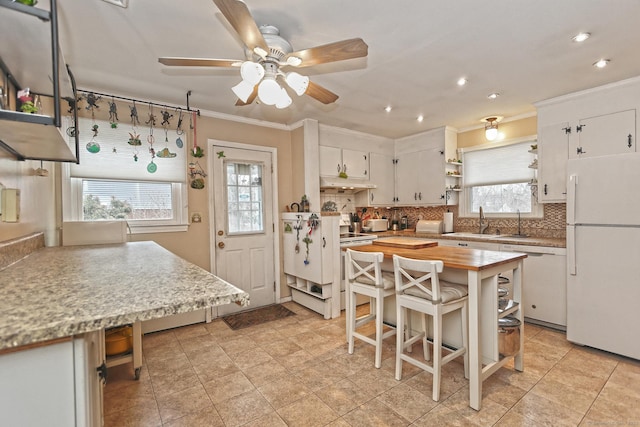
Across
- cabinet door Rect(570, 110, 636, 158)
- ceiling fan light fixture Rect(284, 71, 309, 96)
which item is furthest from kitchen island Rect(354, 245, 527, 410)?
cabinet door Rect(570, 110, 636, 158)

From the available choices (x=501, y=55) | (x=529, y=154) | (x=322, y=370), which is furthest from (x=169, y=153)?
(x=529, y=154)

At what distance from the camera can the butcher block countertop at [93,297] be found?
0.65m

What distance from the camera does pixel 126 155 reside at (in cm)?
304

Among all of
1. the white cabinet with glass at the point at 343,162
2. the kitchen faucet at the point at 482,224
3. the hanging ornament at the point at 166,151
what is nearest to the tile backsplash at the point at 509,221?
the kitchen faucet at the point at 482,224

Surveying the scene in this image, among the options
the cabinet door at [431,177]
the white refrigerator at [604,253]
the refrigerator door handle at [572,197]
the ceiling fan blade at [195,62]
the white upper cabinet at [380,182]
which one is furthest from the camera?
the white upper cabinet at [380,182]

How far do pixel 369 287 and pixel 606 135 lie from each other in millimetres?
2769

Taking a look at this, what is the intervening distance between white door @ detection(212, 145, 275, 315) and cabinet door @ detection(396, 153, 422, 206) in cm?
213

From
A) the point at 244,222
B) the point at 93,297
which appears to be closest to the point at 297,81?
the point at 93,297

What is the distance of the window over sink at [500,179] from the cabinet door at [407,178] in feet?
2.18

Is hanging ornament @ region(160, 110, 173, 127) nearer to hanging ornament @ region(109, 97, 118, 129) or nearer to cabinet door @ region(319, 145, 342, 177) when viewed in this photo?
hanging ornament @ region(109, 97, 118, 129)

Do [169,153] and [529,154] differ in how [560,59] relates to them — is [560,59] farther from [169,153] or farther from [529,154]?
[169,153]

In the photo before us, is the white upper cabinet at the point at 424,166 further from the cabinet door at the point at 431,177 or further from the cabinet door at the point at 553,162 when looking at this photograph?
the cabinet door at the point at 553,162

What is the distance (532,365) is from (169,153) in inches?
154

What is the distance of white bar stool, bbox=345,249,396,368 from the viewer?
2.37m
